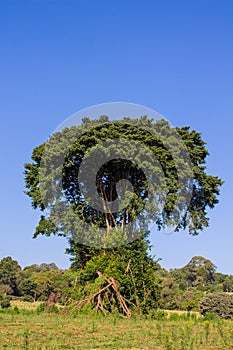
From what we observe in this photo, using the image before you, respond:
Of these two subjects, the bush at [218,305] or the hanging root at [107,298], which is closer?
the hanging root at [107,298]

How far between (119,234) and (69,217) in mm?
2680

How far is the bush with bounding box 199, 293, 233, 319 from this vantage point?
30528 mm

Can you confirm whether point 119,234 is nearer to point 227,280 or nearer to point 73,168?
point 73,168

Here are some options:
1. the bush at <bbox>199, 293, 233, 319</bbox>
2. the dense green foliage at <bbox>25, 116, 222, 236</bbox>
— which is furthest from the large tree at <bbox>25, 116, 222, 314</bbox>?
the bush at <bbox>199, 293, 233, 319</bbox>

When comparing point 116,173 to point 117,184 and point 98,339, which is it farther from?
point 98,339

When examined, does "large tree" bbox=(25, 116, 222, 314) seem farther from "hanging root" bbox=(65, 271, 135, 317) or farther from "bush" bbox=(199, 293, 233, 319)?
"bush" bbox=(199, 293, 233, 319)

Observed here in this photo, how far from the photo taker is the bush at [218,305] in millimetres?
30528

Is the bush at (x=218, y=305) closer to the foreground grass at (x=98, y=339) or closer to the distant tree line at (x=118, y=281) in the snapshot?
the distant tree line at (x=118, y=281)

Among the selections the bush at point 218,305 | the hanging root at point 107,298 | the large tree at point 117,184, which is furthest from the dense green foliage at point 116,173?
the bush at point 218,305

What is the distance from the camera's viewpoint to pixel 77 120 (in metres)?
23.8

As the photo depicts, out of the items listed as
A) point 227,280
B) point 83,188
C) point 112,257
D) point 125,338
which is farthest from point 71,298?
point 227,280

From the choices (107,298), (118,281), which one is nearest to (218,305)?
(118,281)

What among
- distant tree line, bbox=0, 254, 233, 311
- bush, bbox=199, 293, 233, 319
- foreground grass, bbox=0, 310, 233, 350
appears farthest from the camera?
bush, bbox=199, 293, 233, 319

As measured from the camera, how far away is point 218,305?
31.0m
